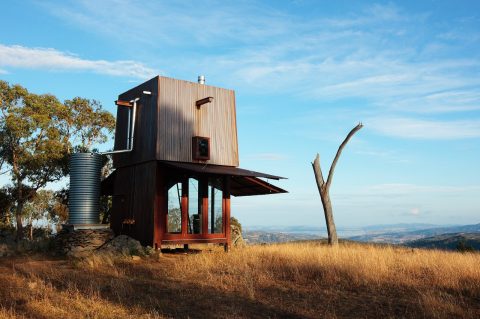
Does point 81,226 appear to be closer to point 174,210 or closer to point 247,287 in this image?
point 174,210

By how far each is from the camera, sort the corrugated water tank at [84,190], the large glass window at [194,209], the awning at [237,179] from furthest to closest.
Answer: the corrugated water tank at [84,190] < the large glass window at [194,209] < the awning at [237,179]

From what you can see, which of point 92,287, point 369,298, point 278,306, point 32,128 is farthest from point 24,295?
point 32,128

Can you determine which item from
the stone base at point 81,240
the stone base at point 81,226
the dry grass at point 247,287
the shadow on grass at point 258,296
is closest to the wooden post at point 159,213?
the dry grass at point 247,287

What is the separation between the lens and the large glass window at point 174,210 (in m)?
17.8

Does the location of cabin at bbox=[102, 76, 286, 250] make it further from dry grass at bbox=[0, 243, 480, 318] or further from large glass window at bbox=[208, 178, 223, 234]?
dry grass at bbox=[0, 243, 480, 318]

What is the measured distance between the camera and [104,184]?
21.7 meters

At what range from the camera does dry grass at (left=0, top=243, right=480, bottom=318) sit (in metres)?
8.40

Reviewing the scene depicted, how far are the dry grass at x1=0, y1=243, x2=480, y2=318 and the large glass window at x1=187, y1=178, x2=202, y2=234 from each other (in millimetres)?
2658

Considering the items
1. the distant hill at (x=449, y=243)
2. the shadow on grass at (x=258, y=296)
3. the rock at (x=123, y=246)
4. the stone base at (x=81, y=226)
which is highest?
the stone base at (x=81, y=226)

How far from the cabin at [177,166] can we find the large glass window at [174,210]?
0.04m

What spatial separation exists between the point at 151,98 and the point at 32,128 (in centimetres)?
1065

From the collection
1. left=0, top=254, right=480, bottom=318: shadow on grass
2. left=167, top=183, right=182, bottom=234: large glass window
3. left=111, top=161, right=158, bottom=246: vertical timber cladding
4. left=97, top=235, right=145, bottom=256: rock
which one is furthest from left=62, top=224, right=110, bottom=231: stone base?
left=0, top=254, right=480, bottom=318: shadow on grass

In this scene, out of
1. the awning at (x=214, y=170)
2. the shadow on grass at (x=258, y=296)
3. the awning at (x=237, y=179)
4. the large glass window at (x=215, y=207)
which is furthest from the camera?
the large glass window at (x=215, y=207)

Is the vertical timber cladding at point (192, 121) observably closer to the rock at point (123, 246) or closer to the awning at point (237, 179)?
the awning at point (237, 179)
